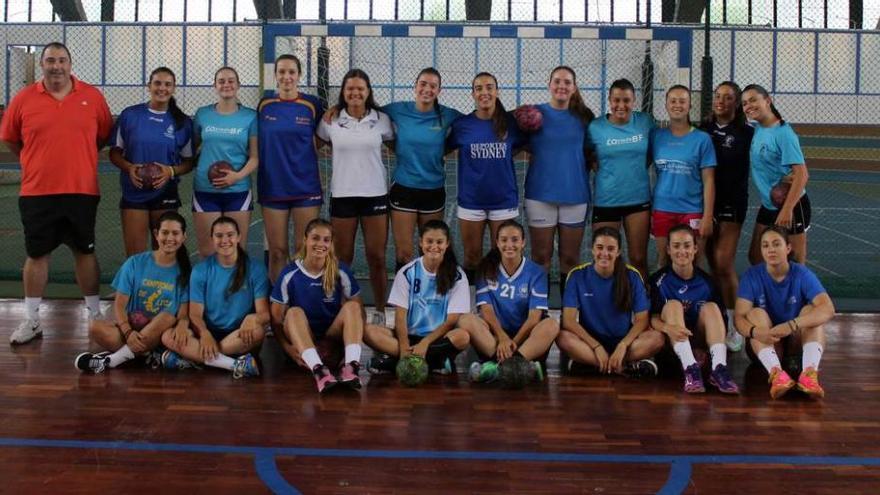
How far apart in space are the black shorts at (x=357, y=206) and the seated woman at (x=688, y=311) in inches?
68.7

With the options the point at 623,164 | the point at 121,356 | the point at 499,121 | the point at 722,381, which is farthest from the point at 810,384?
the point at 121,356

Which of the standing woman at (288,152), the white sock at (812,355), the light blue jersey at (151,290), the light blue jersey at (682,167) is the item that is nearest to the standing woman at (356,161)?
the standing woman at (288,152)

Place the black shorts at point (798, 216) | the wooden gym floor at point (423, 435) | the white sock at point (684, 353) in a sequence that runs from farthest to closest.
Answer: the black shorts at point (798, 216) < the white sock at point (684, 353) < the wooden gym floor at point (423, 435)

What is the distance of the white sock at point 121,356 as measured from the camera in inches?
220

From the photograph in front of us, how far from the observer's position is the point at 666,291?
5.66 m

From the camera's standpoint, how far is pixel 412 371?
5.27 meters

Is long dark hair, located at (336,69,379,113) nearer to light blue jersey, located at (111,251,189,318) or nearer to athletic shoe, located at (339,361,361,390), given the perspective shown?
light blue jersey, located at (111,251,189,318)

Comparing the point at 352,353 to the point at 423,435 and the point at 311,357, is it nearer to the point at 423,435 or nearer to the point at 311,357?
the point at 311,357

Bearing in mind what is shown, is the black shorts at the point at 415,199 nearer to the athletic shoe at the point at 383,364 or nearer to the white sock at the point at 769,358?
the athletic shoe at the point at 383,364

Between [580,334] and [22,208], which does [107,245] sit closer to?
[22,208]

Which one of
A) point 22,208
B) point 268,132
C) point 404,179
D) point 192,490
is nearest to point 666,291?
point 404,179

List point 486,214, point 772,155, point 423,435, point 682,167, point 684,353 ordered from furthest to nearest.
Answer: point 486,214, point 682,167, point 772,155, point 684,353, point 423,435

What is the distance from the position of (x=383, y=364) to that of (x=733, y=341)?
2290 mm

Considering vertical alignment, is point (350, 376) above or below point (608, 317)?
below
